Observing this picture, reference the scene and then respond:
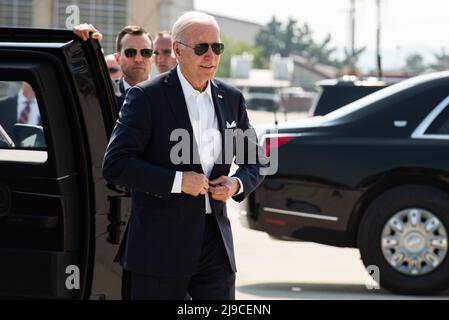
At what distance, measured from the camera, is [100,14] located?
3228cm

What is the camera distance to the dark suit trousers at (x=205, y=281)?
4.53 meters

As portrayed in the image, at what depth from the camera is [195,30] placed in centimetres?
→ 461

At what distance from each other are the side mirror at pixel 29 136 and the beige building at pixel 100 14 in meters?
25.9

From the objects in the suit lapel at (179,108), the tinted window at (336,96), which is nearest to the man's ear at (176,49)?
the suit lapel at (179,108)

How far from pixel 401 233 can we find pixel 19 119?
10.3ft

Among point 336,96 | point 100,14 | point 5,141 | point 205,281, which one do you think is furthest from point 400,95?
point 100,14

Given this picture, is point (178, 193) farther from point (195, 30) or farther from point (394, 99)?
point (394, 99)

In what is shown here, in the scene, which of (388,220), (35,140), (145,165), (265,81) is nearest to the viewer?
(145,165)

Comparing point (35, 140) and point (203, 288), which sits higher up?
point (35, 140)

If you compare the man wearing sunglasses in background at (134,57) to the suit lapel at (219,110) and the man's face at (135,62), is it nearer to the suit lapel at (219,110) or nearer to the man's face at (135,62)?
the man's face at (135,62)

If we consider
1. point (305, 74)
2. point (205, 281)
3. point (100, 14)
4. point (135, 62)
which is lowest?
point (305, 74)

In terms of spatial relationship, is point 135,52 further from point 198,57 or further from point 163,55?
point 198,57

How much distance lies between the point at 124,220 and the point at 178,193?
2.12 feet
